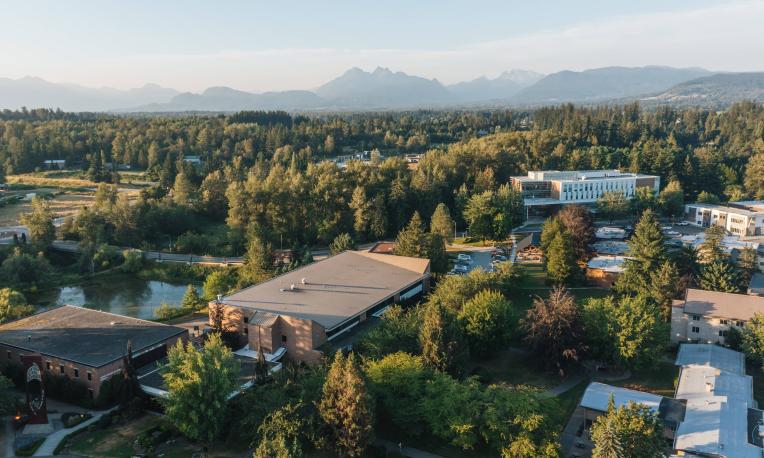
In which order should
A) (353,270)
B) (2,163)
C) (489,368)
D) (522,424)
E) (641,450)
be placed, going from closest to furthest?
(641,450)
(522,424)
(489,368)
(353,270)
(2,163)

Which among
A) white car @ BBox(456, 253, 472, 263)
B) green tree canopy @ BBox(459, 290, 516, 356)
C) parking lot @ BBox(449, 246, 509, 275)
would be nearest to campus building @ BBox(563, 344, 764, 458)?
green tree canopy @ BBox(459, 290, 516, 356)

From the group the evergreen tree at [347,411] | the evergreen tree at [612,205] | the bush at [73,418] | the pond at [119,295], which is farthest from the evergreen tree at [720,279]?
the pond at [119,295]

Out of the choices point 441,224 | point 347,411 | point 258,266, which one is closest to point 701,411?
point 347,411

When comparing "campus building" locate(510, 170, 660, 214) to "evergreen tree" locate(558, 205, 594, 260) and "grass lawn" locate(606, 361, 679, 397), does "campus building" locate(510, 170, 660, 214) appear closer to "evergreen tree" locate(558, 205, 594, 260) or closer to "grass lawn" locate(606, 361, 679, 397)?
"evergreen tree" locate(558, 205, 594, 260)

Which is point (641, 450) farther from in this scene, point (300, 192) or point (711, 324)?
point (300, 192)

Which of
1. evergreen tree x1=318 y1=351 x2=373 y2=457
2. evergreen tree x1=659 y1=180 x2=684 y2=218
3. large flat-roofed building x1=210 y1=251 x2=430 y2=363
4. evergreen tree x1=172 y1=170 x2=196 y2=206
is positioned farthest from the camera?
evergreen tree x1=172 y1=170 x2=196 y2=206

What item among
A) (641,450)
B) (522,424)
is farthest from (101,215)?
(641,450)
